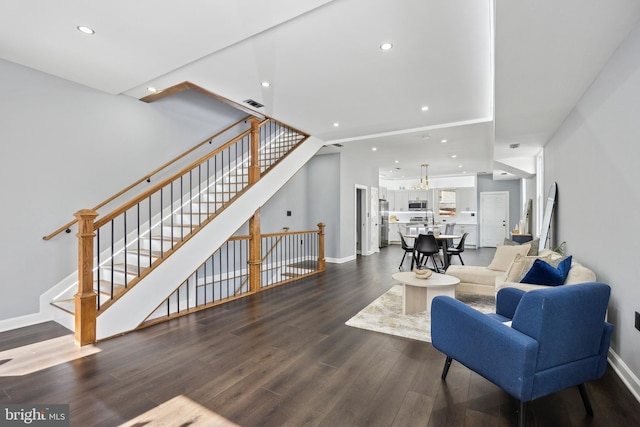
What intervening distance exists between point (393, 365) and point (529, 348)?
1210mm

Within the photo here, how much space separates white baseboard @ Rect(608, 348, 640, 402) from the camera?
7.02ft

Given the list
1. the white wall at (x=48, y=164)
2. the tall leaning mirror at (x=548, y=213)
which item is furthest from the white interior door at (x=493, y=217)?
the white wall at (x=48, y=164)

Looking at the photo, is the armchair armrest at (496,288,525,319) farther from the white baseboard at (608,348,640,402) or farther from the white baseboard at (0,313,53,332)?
the white baseboard at (0,313,53,332)

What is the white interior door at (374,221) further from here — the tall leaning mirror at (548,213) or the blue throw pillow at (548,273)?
the blue throw pillow at (548,273)

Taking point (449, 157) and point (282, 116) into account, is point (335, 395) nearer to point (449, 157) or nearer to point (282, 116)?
point (282, 116)

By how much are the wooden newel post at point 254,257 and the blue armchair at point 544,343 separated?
3.60m

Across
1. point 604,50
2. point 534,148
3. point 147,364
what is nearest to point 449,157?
point 534,148

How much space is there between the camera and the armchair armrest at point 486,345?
5.43ft

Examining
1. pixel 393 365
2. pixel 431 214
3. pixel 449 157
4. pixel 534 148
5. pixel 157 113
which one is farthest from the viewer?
pixel 431 214

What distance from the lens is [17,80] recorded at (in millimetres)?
3449

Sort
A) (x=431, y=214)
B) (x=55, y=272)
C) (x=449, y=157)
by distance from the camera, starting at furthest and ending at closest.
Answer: (x=431, y=214) → (x=449, y=157) → (x=55, y=272)

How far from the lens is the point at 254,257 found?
16.7 ft

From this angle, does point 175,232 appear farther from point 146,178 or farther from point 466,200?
point 466,200

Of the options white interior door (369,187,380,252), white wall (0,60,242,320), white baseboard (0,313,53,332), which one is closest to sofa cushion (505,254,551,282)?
white wall (0,60,242,320)
